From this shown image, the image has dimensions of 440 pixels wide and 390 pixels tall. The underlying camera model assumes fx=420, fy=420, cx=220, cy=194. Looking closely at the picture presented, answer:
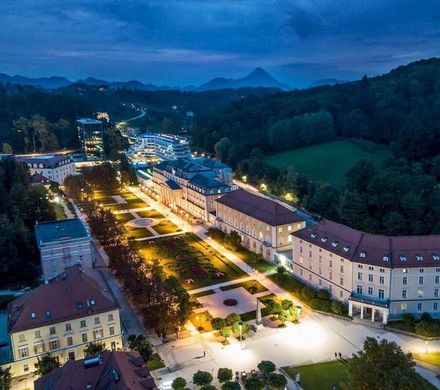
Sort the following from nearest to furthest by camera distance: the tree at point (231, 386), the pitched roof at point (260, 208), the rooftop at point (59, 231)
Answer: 1. the tree at point (231, 386)
2. the rooftop at point (59, 231)
3. the pitched roof at point (260, 208)

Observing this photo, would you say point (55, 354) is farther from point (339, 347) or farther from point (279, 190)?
point (279, 190)

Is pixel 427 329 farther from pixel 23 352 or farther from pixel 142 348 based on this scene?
pixel 23 352

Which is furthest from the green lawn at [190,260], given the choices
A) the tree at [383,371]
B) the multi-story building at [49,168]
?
the multi-story building at [49,168]

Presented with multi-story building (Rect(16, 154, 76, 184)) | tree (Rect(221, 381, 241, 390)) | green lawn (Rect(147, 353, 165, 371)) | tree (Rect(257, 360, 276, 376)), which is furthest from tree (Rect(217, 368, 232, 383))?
multi-story building (Rect(16, 154, 76, 184))

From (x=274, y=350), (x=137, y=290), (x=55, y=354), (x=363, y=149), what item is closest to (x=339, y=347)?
(x=274, y=350)

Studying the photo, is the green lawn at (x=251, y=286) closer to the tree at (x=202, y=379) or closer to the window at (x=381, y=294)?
the window at (x=381, y=294)

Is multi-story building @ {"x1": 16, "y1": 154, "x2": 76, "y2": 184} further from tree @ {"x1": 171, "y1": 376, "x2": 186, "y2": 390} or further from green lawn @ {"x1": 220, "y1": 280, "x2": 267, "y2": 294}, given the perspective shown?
tree @ {"x1": 171, "y1": 376, "x2": 186, "y2": 390}

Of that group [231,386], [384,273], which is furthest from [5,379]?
[384,273]
